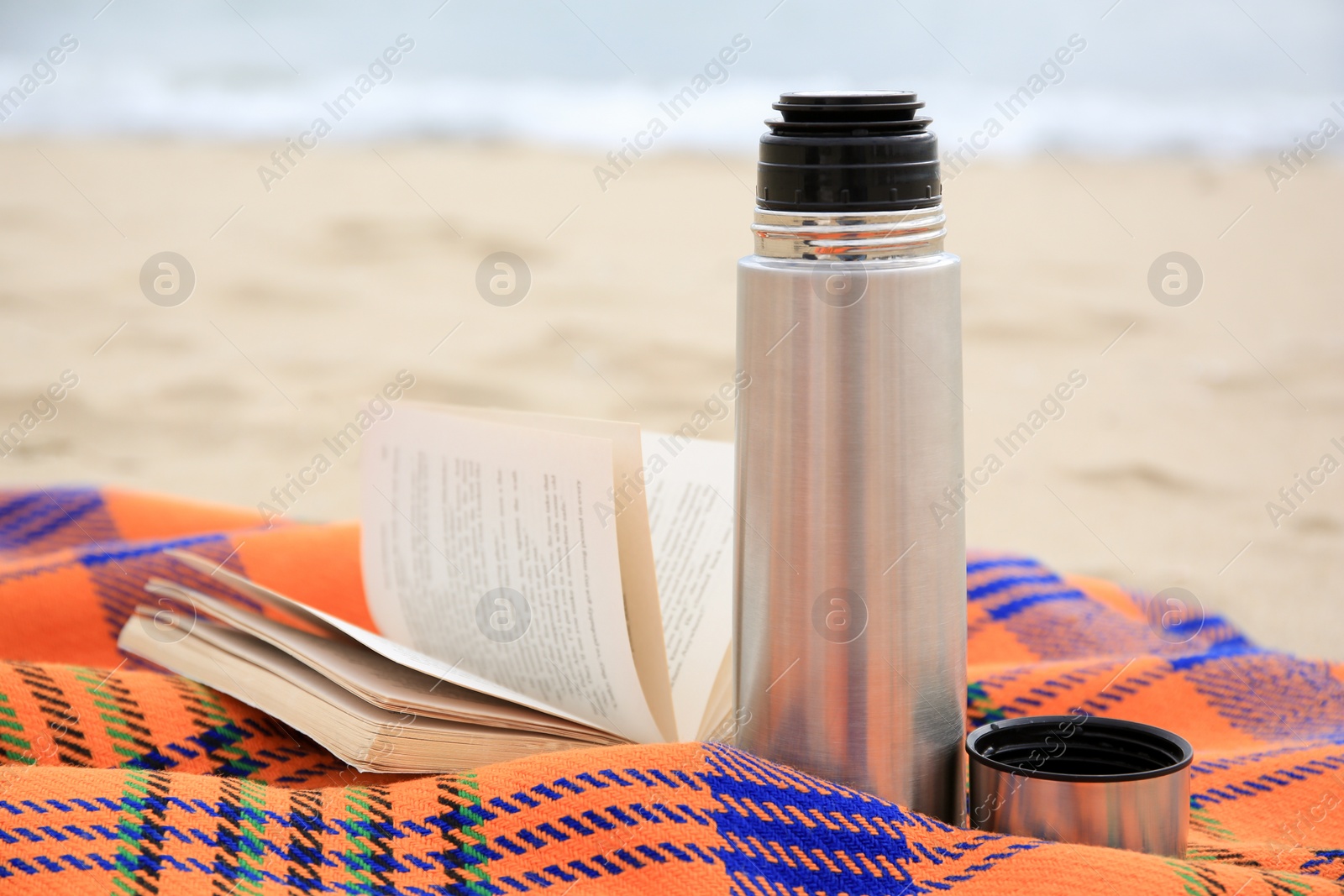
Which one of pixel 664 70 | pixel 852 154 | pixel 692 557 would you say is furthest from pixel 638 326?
pixel 664 70

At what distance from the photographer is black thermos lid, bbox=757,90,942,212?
0.53 meters

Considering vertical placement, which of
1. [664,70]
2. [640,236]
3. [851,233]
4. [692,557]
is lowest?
[692,557]

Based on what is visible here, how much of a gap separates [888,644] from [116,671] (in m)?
0.45

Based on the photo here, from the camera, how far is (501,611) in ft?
2.41

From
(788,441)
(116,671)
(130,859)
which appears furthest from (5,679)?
(788,441)

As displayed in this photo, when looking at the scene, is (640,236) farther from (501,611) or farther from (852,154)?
(852,154)

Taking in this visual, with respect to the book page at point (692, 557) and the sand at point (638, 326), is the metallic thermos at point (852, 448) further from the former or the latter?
the sand at point (638, 326)

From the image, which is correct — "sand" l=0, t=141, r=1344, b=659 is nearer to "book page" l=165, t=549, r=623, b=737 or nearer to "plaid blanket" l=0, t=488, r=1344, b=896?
"plaid blanket" l=0, t=488, r=1344, b=896

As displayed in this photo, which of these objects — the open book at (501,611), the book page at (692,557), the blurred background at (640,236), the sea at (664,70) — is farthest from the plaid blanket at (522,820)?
the sea at (664,70)

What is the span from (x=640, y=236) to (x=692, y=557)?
8.61 ft

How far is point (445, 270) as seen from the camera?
10.1 ft

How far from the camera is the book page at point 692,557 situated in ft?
2.43

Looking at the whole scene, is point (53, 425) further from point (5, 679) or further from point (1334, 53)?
point (1334, 53)

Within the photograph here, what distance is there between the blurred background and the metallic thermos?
1089mm
